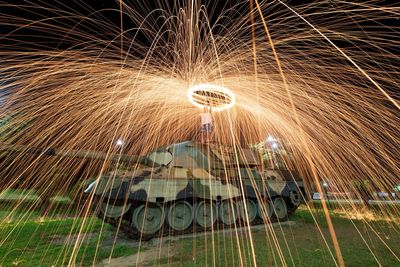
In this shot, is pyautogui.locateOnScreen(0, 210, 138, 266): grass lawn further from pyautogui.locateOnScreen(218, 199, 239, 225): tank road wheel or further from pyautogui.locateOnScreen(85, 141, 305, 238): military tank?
pyautogui.locateOnScreen(218, 199, 239, 225): tank road wheel

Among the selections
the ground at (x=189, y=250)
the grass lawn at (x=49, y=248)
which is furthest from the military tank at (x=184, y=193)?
the grass lawn at (x=49, y=248)

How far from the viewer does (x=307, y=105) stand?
521cm

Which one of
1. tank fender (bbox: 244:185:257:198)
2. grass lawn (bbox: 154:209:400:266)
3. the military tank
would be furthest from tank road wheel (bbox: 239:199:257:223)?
grass lawn (bbox: 154:209:400:266)

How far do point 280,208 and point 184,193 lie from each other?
4.02 meters

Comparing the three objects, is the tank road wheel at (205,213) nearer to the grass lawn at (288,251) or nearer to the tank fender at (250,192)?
the grass lawn at (288,251)

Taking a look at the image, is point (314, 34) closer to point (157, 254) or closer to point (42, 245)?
point (157, 254)

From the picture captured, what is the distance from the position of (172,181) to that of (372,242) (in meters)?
4.33

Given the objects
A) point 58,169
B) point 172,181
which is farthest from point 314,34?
point 58,169

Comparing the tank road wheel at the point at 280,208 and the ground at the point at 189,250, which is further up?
the tank road wheel at the point at 280,208

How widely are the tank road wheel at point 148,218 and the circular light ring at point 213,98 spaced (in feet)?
8.74

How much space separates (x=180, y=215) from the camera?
7043mm

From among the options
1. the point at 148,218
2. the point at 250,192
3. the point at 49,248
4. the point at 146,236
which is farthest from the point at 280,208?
the point at 49,248

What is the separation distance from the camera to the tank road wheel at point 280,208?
9.27 meters

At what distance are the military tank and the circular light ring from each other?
965 mm
